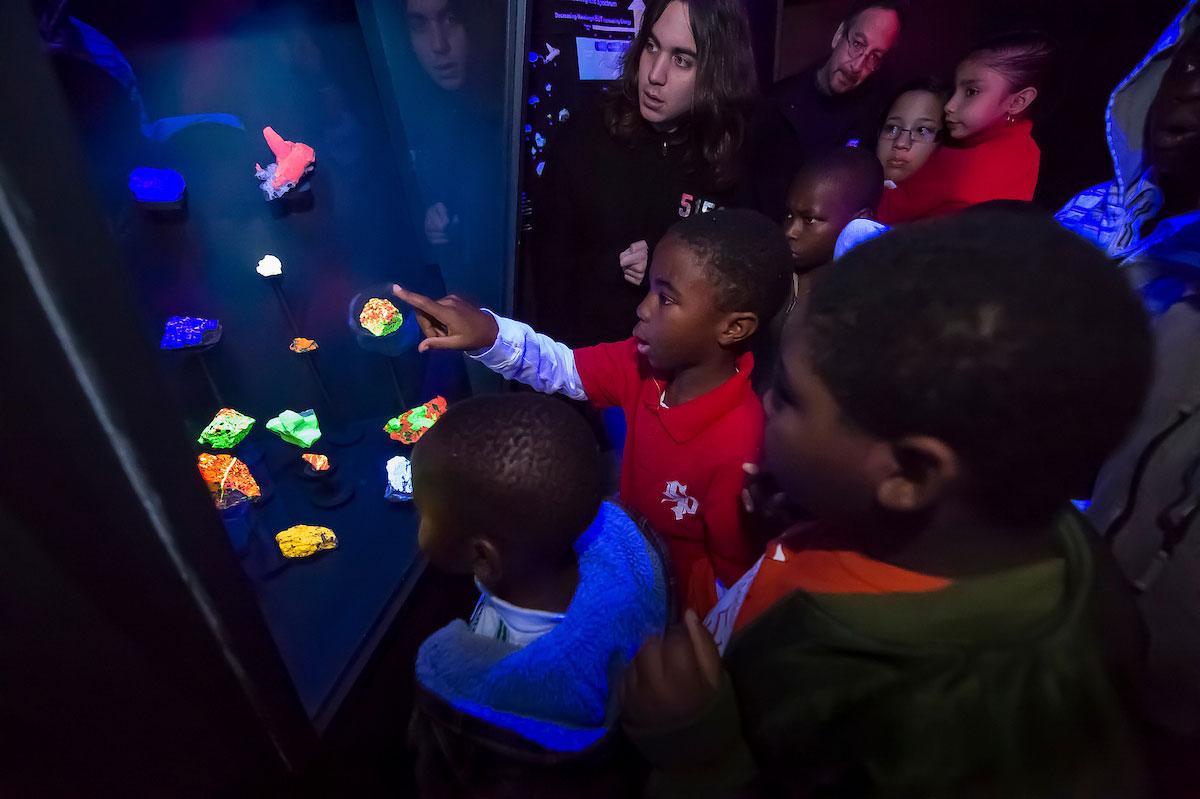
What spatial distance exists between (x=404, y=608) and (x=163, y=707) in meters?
0.76

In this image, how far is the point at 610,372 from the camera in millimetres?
1409

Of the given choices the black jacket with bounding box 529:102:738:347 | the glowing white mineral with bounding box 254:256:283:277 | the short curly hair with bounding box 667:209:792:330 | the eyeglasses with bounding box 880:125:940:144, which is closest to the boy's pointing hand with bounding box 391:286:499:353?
the glowing white mineral with bounding box 254:256:283:277

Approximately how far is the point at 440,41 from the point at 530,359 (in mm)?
877

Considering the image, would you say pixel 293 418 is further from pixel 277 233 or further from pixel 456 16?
pixel 456 16

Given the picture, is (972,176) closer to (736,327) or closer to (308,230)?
(736,327)

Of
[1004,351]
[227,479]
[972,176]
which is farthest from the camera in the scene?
[972,176]

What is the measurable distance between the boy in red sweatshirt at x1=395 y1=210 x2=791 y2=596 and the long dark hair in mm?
667

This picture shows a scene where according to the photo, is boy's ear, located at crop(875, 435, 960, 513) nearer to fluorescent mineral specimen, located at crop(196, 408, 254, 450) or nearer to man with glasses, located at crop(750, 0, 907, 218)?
fluorescent mineral specimen, located at crop(196, 408, 254, 450)

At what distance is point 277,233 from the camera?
1.38 meters

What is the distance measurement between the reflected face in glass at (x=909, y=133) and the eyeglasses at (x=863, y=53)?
0.61ft

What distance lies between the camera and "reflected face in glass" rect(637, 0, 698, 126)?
1.60 m

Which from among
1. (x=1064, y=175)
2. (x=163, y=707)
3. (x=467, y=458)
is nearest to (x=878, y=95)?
(x=1064, y=175)

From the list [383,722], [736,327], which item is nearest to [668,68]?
[736,327]

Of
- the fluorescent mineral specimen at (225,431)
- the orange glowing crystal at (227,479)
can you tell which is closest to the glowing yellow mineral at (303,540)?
the orange glowing crystal at (227,479)
